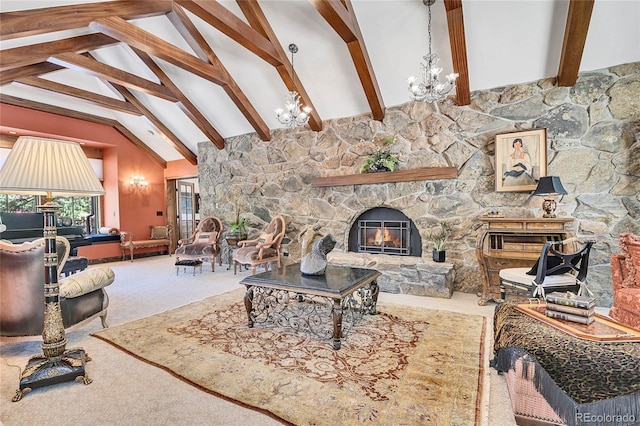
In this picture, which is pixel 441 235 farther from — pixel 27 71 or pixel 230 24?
pixel 27 71

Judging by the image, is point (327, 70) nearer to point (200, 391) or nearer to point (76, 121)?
point (200, 391)

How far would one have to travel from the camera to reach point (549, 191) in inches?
135

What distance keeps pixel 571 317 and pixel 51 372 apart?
11.3 ft

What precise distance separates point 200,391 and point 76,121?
756cm

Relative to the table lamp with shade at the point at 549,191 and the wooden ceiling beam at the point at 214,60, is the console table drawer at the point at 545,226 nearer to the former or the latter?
the table lamp with shade at the point at 549,191

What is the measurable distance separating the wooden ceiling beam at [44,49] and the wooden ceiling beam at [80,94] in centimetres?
127

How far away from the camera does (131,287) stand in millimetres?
4781

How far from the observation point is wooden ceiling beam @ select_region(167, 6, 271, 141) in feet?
13.3

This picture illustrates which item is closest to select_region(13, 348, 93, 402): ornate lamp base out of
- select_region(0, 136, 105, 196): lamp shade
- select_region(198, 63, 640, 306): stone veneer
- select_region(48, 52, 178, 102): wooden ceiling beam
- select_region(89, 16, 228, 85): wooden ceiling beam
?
select_region(0, 136, 105, 196): lamp shade

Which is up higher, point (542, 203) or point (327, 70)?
point (327, 70)

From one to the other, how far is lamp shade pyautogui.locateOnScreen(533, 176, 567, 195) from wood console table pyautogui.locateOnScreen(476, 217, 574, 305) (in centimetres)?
33

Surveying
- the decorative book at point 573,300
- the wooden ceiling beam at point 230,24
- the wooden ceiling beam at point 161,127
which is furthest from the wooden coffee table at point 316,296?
the wooden ceiling beam at point 161,127

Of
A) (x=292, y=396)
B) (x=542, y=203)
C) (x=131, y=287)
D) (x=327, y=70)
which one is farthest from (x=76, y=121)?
(x=542, y=203)

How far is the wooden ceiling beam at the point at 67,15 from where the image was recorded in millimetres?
2998
